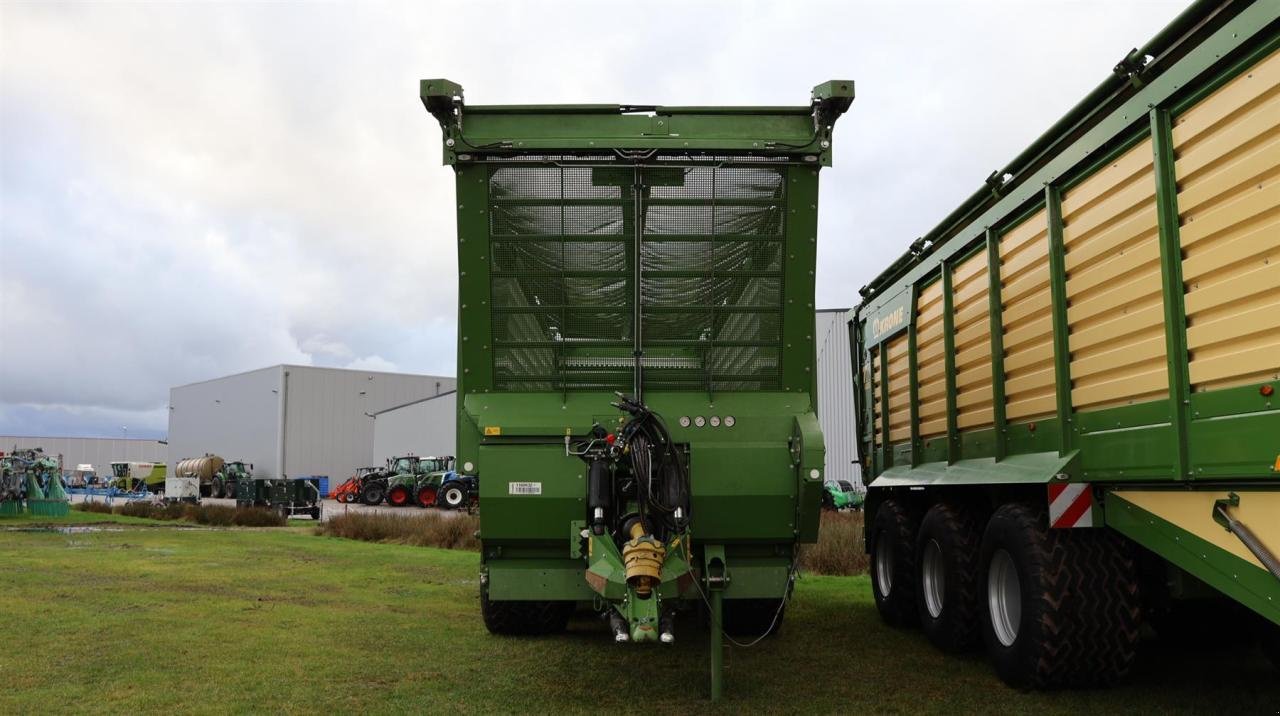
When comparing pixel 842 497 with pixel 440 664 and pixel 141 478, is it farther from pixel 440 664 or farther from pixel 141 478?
pixel 141 478

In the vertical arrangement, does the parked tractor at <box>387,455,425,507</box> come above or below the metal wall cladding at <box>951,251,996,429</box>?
below

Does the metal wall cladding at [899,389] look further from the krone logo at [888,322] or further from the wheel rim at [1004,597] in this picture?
the wheel rim at [1004,597]

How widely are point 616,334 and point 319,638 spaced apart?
3751mm

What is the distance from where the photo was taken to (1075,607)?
543 centimetres

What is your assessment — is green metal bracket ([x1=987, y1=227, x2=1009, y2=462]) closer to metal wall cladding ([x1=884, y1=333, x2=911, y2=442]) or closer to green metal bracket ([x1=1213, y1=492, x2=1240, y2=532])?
metal wall cladding ([x1=884, y1=333, x2=911, y2=442])

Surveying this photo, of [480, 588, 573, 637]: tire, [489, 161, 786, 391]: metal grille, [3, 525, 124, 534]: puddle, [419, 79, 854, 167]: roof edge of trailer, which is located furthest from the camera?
[3, 525, 124, 534]: puddle

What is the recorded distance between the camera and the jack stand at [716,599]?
5492 millimetres

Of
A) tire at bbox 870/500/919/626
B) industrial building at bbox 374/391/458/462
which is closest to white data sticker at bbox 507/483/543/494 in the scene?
tire at bbox 870/500/919/626

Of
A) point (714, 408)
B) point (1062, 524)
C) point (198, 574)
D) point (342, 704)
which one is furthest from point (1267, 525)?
point (198, 574)

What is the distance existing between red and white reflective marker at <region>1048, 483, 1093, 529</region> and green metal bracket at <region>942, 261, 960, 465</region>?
80.0 inches

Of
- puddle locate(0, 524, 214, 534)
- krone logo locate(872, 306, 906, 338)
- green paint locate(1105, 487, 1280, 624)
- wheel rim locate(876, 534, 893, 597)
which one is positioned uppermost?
krone logo locate(872, 306, 906, 338)

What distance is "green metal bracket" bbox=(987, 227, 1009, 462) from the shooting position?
654 centimetres

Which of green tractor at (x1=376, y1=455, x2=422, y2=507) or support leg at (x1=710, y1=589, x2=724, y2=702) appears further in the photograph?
green tractor at (x1=376, y1=455, x2=422, y2=507)

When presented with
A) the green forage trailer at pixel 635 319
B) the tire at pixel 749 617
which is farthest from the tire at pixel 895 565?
the green forage trailer at pixel 635 319
